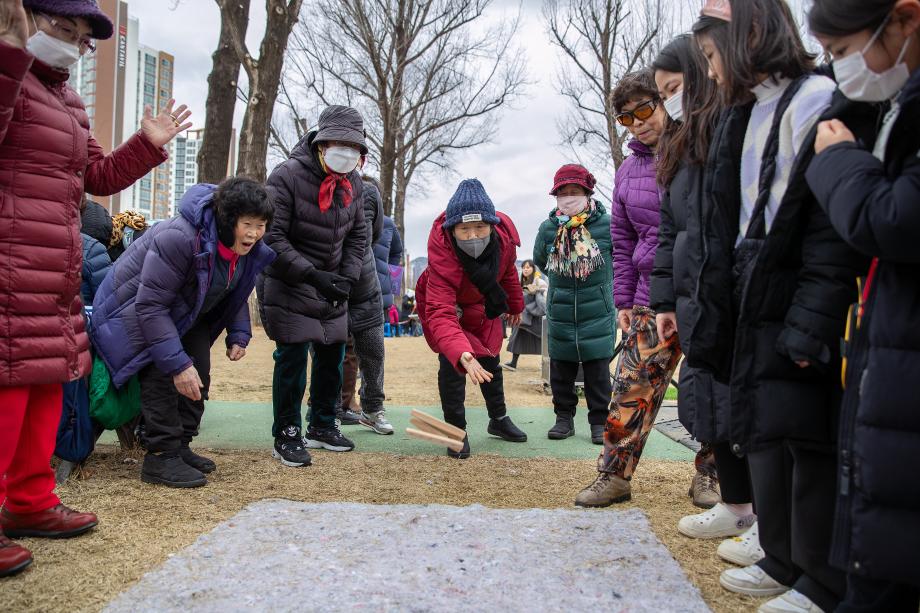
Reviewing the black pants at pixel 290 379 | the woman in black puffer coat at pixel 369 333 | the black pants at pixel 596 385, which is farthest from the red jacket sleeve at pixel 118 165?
the black pants at pixel 596 385

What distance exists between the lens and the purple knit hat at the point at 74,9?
98.9 inches

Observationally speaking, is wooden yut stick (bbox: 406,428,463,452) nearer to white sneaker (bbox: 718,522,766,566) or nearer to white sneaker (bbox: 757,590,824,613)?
white sneaker (bbox: 718,522,766,566)

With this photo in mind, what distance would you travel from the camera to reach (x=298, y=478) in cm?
388

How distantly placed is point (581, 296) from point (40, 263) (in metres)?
3.46

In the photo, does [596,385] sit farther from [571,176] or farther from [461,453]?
[571,176]

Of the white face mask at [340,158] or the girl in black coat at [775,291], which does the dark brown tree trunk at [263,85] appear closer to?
the white face mask at [340,158]

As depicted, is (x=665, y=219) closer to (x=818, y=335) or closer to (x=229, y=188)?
(x=818, y=335)

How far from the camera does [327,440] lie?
4.66 m

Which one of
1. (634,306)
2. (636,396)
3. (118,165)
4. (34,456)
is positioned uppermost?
(118,165)

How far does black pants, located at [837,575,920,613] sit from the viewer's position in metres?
1.66

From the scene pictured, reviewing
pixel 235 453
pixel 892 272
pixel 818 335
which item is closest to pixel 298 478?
pixel 235 453

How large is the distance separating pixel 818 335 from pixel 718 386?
715 millimetres

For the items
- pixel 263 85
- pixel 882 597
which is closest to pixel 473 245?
pixel 882 597

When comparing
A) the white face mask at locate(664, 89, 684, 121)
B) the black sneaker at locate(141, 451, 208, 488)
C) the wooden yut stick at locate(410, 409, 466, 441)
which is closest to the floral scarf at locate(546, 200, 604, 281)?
the wooden yut stick at locate(410, 409, 466, 441)
